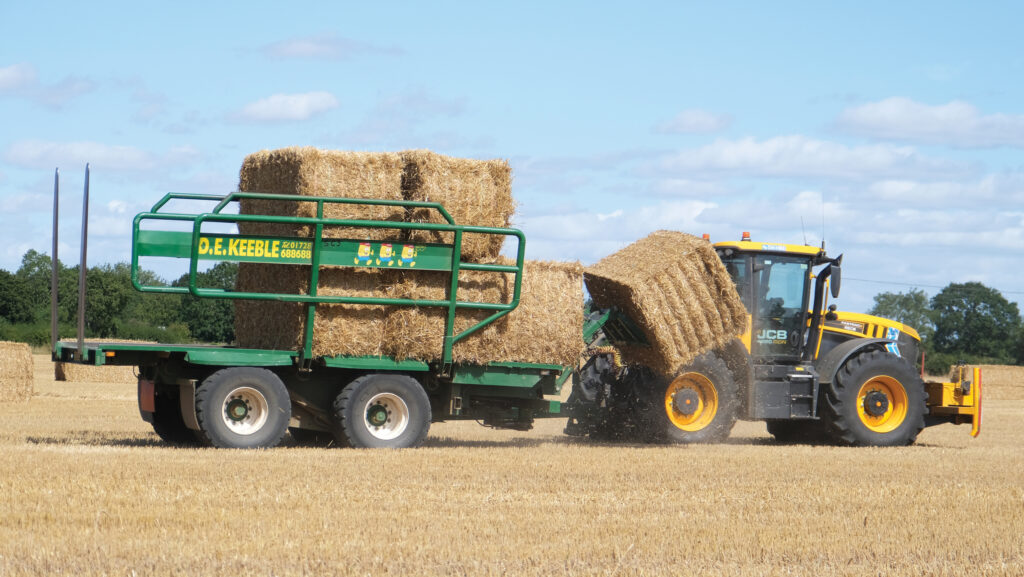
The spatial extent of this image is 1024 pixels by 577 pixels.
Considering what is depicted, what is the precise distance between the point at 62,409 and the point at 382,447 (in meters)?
8.51

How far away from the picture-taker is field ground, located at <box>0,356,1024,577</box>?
21.6 ft

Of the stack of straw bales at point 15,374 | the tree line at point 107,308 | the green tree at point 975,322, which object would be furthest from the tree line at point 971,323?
the stack of straw bales at point 15,374

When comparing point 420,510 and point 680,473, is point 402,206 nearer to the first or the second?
point 680,473

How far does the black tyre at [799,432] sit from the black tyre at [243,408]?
6.85 m

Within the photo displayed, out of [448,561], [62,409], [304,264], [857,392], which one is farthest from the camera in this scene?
[62,409]

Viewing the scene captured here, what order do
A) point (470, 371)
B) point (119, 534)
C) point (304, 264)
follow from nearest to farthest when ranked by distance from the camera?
point (119, 534), point (304, 264), point (470, 371)

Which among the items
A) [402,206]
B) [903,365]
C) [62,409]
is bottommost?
[62,409]

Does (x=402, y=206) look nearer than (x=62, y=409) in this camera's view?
Yes

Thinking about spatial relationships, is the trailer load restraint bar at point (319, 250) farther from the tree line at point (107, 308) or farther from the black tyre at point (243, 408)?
the tree line at point (107, 308)

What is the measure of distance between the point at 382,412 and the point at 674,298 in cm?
340

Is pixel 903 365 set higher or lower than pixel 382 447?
higher

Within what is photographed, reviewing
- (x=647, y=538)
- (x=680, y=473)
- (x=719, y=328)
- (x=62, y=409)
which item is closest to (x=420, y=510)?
(x=647, y=538)

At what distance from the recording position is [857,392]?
591 inches

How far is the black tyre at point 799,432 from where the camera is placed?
15.5m
